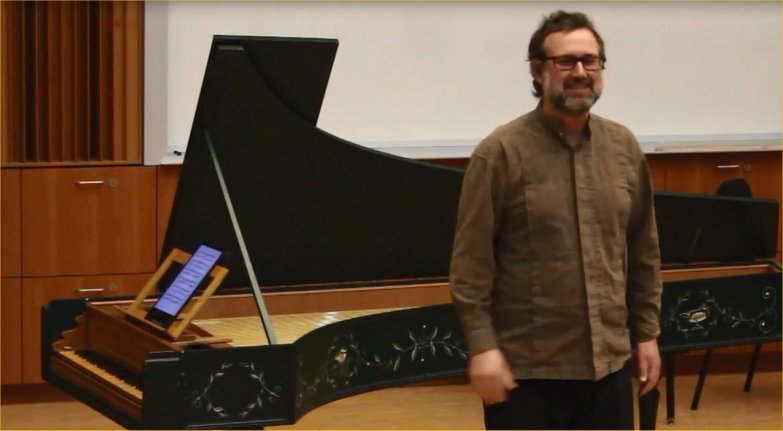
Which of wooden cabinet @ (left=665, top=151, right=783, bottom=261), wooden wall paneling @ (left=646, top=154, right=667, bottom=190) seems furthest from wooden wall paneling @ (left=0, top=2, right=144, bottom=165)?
wooden cabinet @ (left=665, top=151, right=783, bottom=261)

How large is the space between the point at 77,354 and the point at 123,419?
0.48m

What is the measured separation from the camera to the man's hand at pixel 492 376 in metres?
2.38

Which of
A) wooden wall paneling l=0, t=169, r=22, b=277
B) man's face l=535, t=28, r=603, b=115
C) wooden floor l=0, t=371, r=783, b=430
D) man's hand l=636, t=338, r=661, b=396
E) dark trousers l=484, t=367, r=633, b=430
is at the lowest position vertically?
wooden floor l=0, t=371, r=783, b=430

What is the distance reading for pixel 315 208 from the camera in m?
3.91

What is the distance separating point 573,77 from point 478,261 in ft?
1.17

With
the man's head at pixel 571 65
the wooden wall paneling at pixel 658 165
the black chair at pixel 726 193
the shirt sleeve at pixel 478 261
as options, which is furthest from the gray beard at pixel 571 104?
the wooden wall paneling at pixel 658 165

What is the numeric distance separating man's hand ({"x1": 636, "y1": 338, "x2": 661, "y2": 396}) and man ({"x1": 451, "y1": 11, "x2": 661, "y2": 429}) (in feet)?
0.22

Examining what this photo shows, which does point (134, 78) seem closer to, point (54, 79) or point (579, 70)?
point (54, 79)

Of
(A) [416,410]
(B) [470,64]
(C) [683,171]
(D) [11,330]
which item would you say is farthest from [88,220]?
(C) [683,171]

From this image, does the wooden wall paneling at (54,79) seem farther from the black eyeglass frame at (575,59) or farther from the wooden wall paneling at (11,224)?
the black eyeglass frame at (575,59)

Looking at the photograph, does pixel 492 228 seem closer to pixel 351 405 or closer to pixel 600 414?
pixel 600 414

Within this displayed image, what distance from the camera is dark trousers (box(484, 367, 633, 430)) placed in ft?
8.07

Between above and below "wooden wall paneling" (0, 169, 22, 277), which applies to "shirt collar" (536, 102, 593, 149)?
Answer: above

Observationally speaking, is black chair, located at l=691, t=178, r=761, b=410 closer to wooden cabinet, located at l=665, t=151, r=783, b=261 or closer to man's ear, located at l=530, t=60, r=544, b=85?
wooden cabinet, located at l=665, t=151, r=783, b=261
